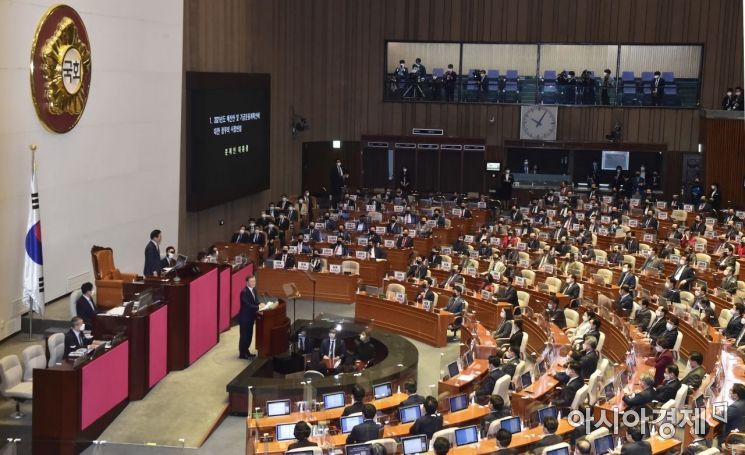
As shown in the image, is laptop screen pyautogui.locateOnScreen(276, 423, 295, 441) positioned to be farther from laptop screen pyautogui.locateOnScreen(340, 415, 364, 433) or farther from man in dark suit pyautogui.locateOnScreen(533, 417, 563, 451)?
man in dark suit pyautogui.locateOnScreen(533, 417, 563, 451)

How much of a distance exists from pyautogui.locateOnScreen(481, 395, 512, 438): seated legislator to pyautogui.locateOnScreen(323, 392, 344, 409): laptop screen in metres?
1.99

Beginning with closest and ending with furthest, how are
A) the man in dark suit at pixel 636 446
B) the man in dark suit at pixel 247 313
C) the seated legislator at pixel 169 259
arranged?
the man in dark suit at pixel 636 446
the man in dark suit at pixel 247 313
the seated legislator at pixel 169 259

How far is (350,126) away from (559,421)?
77.2 feet

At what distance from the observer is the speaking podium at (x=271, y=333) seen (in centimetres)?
1592

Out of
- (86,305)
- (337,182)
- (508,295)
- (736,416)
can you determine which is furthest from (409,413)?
(337,182)

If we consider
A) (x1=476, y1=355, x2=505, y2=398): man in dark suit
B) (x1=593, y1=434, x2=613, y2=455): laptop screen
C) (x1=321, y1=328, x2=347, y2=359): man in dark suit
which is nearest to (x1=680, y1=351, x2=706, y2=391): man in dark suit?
(x1=476, y1=355, x2=505, y2=398): man in dark suit

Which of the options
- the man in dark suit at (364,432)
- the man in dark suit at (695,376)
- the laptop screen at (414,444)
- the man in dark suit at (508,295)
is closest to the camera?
the laptop screen at (414,444)

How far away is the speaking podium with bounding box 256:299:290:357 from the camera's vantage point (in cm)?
1592

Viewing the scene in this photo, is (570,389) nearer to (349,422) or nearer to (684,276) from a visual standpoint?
(349,422)

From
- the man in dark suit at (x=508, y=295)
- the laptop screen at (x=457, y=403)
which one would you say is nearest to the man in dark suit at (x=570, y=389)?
the laptop screen at (x=457, y=403)

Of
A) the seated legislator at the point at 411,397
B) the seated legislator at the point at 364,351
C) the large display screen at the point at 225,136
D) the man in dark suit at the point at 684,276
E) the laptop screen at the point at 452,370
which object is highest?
the large display screen at the point at 225,136

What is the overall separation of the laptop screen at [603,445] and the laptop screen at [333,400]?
3.71 m

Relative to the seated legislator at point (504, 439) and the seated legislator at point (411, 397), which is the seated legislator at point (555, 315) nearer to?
the seated legislator at point (411, 397)

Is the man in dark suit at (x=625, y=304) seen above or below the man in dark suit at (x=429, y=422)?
above
